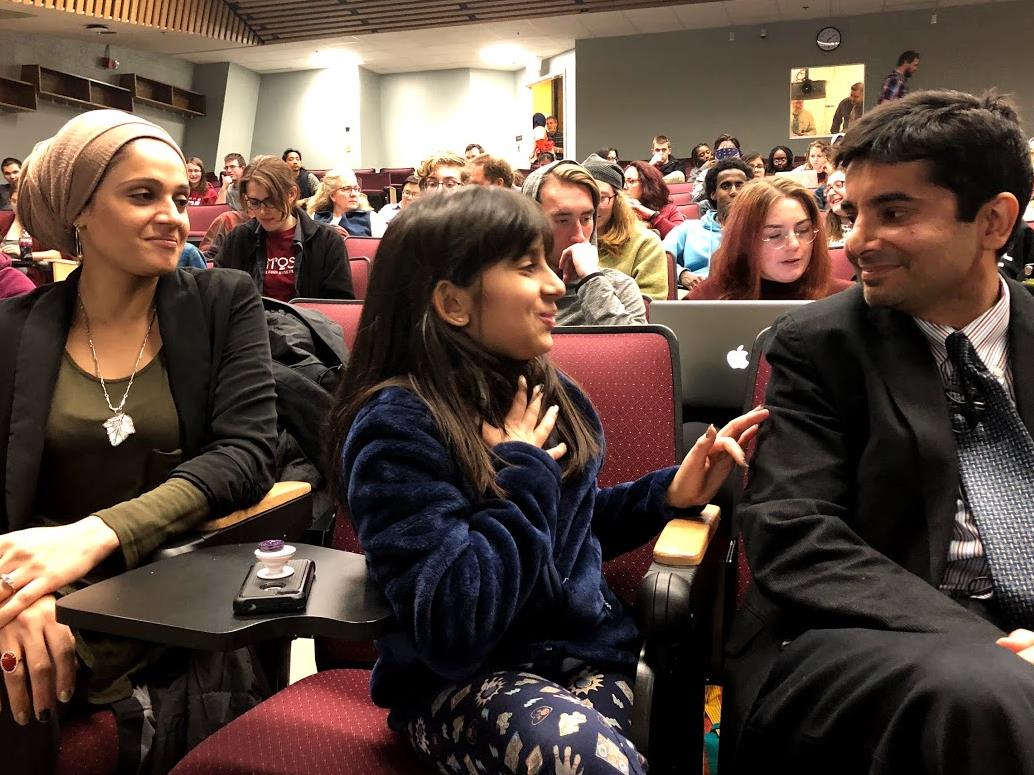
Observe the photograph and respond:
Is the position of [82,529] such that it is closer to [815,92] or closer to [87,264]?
[87,264]

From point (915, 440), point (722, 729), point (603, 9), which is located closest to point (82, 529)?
point (722, 729)

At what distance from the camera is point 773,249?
2.34 m

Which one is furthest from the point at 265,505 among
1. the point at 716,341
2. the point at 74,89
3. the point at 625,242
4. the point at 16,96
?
the point at 74,89

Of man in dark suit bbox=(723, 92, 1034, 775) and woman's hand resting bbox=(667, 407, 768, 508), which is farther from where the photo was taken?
woman's hand resting bbox=(667, 407, 768, 508)

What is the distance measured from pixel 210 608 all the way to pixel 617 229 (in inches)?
93.7

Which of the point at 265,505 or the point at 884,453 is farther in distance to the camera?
the point at 265,505

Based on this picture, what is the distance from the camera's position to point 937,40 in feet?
35.2

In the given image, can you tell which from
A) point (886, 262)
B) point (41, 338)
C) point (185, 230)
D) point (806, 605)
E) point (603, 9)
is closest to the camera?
point (806, 605)

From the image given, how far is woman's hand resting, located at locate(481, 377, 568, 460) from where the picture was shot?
3.58 ft

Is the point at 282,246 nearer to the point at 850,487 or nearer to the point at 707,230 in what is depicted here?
the point at 707,230

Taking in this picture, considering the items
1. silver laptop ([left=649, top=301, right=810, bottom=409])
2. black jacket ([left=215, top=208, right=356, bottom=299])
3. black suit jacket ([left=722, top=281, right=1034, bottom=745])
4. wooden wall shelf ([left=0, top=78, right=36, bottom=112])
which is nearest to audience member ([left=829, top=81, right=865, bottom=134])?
black jacket ([left=215, top=208, right=356, bottom=299])

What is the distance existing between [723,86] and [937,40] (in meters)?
2.65

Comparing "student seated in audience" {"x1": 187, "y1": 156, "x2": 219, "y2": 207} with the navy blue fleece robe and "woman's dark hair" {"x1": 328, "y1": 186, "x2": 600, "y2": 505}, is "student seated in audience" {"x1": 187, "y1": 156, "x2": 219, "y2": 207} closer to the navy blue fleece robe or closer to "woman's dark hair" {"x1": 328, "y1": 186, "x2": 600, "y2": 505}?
"woman's dark hair" {"x1": 328, "y1": 186, "x2": 600, "y2": 505}

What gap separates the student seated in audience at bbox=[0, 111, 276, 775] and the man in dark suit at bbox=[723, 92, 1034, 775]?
0.80 metres
